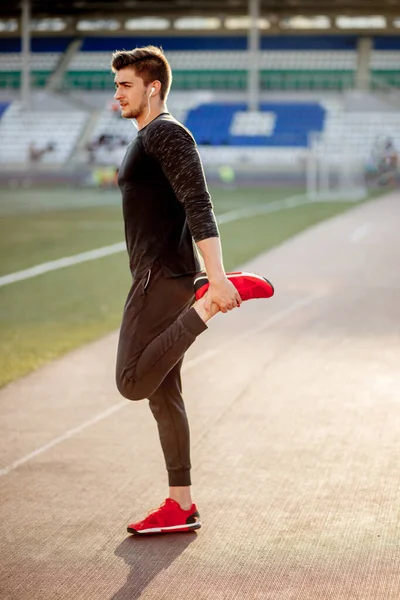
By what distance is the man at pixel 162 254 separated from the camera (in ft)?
13.9

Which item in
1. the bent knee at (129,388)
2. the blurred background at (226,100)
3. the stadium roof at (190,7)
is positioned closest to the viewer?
the bent knee at (129,388)

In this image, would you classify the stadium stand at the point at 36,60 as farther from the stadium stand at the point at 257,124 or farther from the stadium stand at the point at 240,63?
the stadium stand at the point at 257,124

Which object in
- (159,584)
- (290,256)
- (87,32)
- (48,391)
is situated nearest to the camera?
(159,584)

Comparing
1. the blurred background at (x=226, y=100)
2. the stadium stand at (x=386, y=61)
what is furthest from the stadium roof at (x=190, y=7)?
the stadium stand at (x=386, y=61)

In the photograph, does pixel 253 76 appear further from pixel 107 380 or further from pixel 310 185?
pixel 107 380

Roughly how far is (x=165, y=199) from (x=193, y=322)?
51 cm

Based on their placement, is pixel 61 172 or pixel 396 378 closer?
pixel 396 378

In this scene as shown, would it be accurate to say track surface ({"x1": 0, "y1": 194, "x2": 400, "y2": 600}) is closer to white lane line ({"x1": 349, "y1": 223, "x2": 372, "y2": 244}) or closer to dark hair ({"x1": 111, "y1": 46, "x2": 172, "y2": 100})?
dark hair ({"x1": 111, "y1": 46, "x2": 172, "y2": 100})

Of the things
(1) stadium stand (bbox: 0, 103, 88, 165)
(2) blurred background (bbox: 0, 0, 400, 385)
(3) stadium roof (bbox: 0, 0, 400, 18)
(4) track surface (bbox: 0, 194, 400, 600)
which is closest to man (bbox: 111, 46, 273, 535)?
(4) track surface (bbox: 0, 194, 400, 600)

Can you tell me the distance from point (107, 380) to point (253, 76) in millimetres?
47909

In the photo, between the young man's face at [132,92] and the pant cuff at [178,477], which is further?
the pant cuff at [178,477]

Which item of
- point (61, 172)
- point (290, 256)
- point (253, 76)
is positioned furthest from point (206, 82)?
point (290, 256)

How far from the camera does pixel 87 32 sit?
6456 cm

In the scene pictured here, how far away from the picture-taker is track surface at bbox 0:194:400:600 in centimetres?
415
